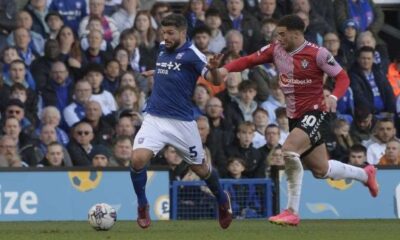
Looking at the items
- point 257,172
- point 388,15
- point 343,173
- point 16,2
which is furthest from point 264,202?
point 388,15

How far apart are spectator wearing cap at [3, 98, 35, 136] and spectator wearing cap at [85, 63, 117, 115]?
1.24 metres

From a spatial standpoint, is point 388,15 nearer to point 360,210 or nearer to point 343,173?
point 360,210

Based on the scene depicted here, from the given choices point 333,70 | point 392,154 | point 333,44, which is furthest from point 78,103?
point 333,70

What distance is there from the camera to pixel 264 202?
19406 mm

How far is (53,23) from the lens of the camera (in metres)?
21.2

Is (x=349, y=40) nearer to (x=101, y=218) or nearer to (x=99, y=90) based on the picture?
(x=99, y=90)

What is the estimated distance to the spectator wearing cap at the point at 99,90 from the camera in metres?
20.6

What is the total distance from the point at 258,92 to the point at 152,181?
3.42 metres

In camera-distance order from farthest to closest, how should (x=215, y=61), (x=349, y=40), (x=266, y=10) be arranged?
(x=349, y=40) → (x=266, y=10) → (x=215, y=61)

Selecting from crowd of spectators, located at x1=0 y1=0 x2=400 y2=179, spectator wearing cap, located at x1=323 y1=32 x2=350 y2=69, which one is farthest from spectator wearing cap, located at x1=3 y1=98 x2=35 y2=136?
spectator wearing cap, located at x1=323 y1=32 x2=350 y2=69

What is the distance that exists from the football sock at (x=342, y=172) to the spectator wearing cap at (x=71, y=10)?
7.30m

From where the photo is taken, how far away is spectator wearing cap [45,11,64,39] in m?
21.2

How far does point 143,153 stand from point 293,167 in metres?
1.67

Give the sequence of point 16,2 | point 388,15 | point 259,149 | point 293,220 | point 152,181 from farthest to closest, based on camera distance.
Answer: point 388,15
point 16,2
point 259,149
point 152,181
point 293,220
